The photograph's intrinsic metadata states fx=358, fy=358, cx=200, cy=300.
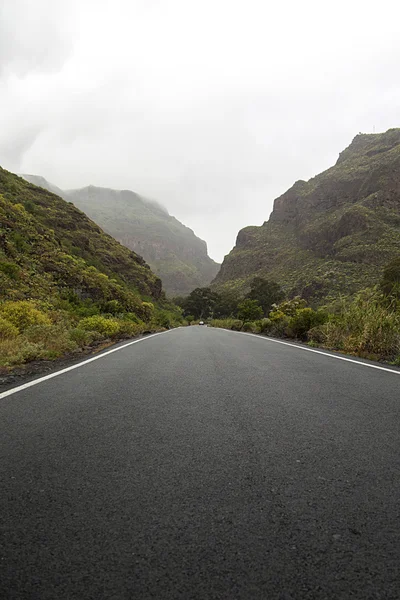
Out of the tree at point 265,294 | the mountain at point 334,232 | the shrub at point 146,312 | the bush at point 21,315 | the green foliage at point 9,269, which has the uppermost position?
the mountain at point 334,232

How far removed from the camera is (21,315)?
1033 cm

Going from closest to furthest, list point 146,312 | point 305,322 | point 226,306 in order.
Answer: point 305,322 < point 146,312 < point 226,306

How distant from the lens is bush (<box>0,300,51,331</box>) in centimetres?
1010

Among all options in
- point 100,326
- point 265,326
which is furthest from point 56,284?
point 265,326

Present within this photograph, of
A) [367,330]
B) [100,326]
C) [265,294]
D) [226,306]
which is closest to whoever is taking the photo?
[367,330]

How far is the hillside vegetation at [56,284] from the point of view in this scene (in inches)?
354

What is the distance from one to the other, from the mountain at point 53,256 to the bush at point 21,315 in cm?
429

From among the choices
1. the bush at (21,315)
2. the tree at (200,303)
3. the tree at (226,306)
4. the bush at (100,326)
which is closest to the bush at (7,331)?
the bush at (21,315)

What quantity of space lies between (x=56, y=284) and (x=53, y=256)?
13.4 ft

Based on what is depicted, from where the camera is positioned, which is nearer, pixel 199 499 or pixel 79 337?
pixel 199 499

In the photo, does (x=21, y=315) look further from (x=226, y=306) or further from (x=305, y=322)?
(x=226, y=306)

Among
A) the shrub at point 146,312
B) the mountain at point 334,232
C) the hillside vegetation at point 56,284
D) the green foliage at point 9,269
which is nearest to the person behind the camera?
the hillside vegetation at point 56,284

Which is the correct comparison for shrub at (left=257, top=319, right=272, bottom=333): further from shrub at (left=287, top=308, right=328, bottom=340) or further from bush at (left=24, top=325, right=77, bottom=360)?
bush at (left=24, top=325, right=77, bottom=360)

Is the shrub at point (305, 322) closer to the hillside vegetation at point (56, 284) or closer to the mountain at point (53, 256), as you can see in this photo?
the hillside vegetation at point (56, 284)
